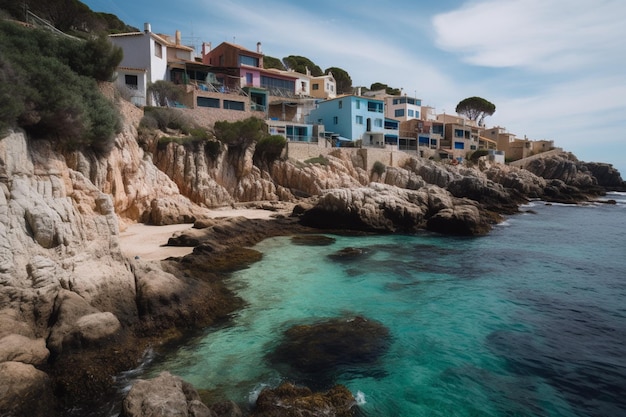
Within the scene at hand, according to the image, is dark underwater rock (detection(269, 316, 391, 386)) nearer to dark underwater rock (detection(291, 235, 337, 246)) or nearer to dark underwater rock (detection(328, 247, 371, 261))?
dark underwater rock (detection(328, 247, 371, 261))

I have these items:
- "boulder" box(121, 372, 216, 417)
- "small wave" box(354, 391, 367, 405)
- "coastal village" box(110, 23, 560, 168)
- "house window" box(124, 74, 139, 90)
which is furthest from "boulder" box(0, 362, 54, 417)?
"house window" box(124, 74, 139, 90)

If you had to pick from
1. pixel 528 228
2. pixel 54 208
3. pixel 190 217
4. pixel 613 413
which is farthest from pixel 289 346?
pixel 528 228

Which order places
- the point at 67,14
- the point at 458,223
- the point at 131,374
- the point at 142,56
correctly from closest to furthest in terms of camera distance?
the point at 131,374 < the point at 458,223 < the point at 142,56 < the point at 67,14

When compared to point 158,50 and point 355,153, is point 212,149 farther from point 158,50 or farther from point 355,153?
point 355,153

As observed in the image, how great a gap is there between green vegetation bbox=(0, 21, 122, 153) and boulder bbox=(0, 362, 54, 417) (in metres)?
7.62

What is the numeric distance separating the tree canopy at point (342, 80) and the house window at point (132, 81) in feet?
179

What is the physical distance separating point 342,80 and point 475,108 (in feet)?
109

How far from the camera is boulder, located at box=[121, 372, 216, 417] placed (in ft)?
20.3

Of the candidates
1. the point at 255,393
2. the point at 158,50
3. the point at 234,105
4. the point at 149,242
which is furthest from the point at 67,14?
the point at 255,393

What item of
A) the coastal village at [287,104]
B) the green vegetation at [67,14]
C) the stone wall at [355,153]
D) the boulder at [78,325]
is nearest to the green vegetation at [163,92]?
the coastal village at [287,104]

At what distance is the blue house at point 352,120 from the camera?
5409 centimetres

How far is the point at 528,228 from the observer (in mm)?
32031

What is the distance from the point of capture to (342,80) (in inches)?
3378

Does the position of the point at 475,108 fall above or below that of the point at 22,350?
above
